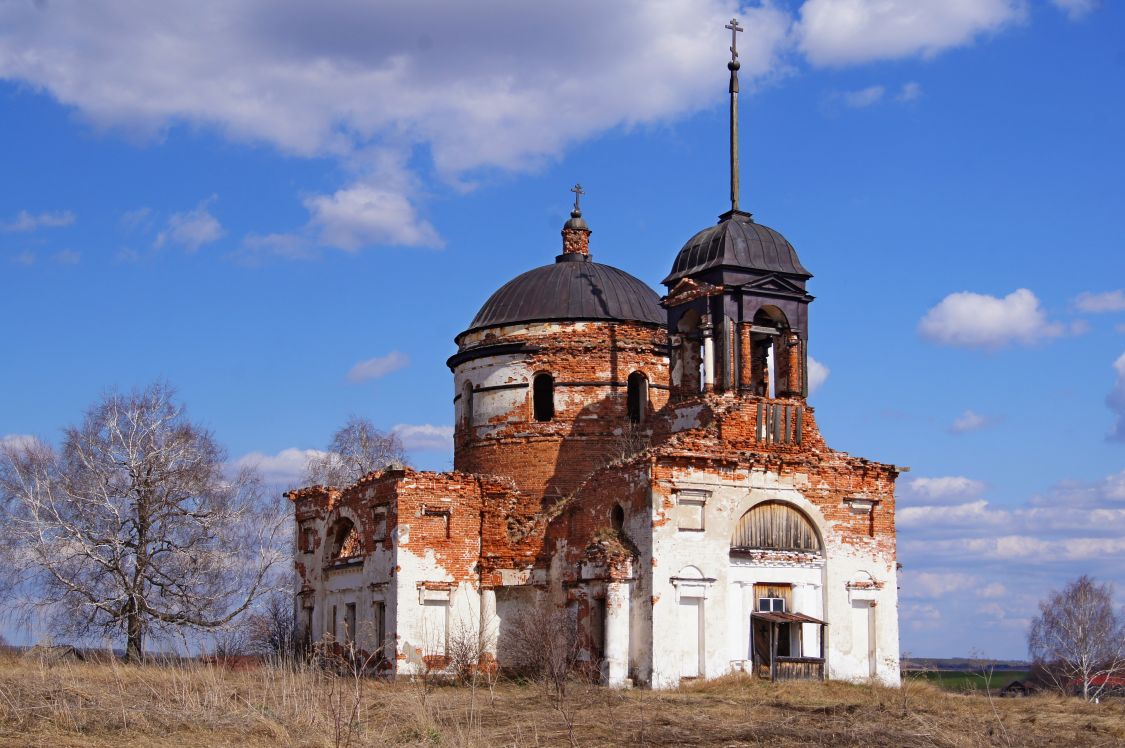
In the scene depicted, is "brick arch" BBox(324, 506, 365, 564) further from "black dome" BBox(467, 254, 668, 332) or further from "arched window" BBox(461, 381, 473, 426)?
"black dome" BBox(467, 254, 668, 332)

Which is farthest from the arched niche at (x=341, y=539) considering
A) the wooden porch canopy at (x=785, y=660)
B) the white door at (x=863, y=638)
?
the white door at (x=863, y=638)

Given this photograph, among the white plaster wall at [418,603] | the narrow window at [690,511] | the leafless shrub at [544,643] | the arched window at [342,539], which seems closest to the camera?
the leafless shrub at [544,643]

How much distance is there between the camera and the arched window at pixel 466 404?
99.4 ft

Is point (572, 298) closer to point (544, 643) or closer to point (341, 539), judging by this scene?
point (341, 539)

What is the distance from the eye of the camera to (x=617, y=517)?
24.2 m

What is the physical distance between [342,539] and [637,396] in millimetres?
7308

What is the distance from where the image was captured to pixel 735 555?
23.6 meters

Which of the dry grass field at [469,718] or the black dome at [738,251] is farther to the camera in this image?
the black dome at [738,251]

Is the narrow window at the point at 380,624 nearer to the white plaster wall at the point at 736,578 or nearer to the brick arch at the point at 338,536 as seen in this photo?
the brick arch at the point at 338,536

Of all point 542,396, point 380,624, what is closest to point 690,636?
point 380,624

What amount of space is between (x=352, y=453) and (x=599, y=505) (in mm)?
20320

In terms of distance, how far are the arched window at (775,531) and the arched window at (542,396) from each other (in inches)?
267

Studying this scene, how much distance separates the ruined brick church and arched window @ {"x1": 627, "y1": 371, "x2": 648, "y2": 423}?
0.05m

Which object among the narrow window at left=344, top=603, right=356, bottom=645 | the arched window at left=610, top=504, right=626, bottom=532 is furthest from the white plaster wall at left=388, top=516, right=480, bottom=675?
the arched window at left=610, top=504, right=626, bottom=532
